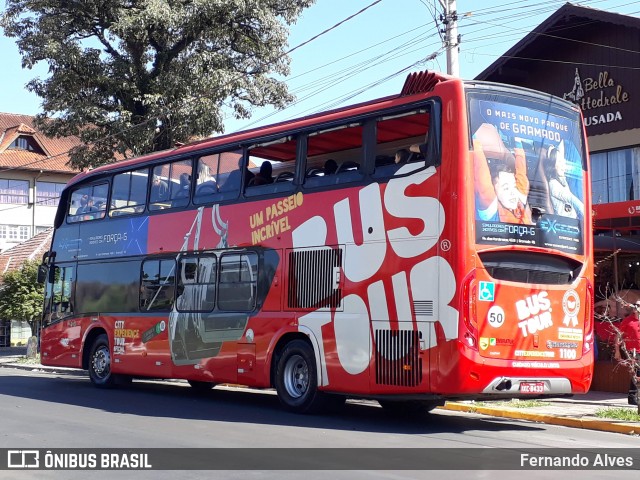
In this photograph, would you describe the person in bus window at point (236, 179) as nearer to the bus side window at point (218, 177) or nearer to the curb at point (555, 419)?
the bus side window at point (218, 177)

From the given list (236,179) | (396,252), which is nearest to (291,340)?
(396,252)

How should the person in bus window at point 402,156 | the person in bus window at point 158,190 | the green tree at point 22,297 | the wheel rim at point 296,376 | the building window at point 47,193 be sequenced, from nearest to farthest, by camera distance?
the person in bus window at point 402,156, the wheel rim at point 296,376, the person in bus window at point 158,190, the green tree at point 22,297, the building window at point 47,193

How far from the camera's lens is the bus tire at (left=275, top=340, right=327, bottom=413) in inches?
524

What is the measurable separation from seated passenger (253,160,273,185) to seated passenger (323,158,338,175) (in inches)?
53.2

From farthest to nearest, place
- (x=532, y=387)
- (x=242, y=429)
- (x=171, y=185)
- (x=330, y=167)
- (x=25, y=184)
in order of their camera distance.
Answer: (x=25, y=184), (x=171, y=185), (x=330, y=167), (x=532, y=387), (x=242, y=429)

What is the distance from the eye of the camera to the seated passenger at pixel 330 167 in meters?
13.4

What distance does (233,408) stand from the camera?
48.1 feet

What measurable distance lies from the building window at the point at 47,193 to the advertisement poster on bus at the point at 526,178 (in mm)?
53032

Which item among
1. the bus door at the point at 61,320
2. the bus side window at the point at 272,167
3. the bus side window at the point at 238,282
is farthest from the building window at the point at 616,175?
the bus door at the point at 61,320

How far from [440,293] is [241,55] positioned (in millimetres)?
18936

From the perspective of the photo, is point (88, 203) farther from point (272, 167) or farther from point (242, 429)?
point (242, 429)

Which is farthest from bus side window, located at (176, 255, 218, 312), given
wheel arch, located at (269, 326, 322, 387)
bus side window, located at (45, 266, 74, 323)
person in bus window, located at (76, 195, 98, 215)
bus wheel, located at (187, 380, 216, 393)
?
bus side window, located at (45, 266, 74, 323)

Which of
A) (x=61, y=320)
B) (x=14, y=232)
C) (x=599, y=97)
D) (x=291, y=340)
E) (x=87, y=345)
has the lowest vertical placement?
(x=87, y=345)

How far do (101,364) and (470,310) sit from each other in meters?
10.0
